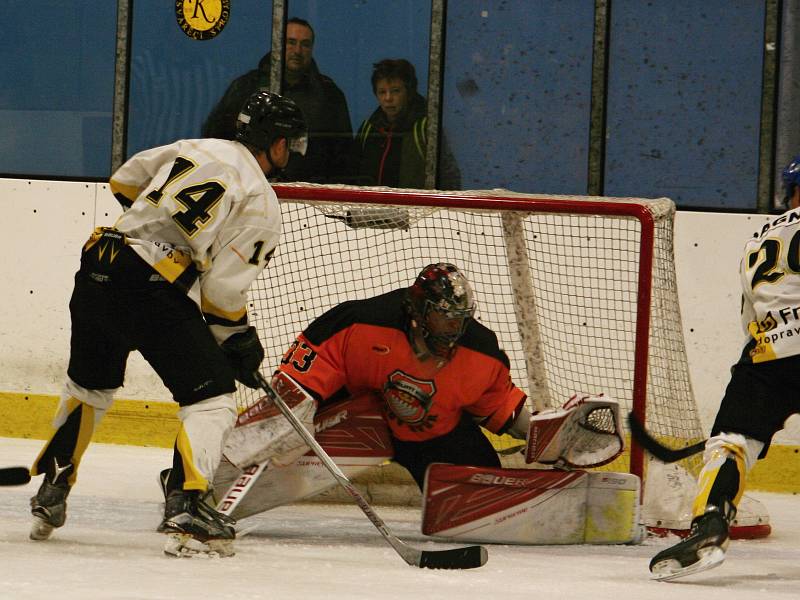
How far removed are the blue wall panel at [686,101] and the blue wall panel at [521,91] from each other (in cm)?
15

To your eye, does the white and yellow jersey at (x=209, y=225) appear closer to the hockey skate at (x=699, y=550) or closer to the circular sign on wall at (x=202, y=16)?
the hockey skate at (x=699, y=550)

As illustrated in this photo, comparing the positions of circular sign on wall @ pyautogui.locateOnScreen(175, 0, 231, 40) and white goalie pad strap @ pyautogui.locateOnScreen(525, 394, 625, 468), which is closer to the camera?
white goalie pad strap @ pyautogui.locateOnScreen(525, 394, 625, 468)

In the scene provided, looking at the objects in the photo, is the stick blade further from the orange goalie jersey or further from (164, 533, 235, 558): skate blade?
the orange goalie jersey

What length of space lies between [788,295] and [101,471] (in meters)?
2.53

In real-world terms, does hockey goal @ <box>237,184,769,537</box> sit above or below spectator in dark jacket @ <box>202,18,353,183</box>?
below

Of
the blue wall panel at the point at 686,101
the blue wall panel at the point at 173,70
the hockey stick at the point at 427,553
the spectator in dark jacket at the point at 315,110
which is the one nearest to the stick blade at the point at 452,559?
the hockey stick at the point at 427,553

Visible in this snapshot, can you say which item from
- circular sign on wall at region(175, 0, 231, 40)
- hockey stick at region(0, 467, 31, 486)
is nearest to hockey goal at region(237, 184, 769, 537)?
hockey stick at region(0, 467, 31, 486)

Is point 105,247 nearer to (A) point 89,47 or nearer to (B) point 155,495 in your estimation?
(B) point 155,495

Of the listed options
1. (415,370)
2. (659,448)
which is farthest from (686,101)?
(415,370)

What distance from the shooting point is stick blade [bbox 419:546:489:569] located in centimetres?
284

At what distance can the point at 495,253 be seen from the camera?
4.58 meters

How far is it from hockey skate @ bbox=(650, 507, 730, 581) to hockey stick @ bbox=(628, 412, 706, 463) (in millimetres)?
771

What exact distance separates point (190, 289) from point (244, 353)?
8.2 inches

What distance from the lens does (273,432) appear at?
129 inches
